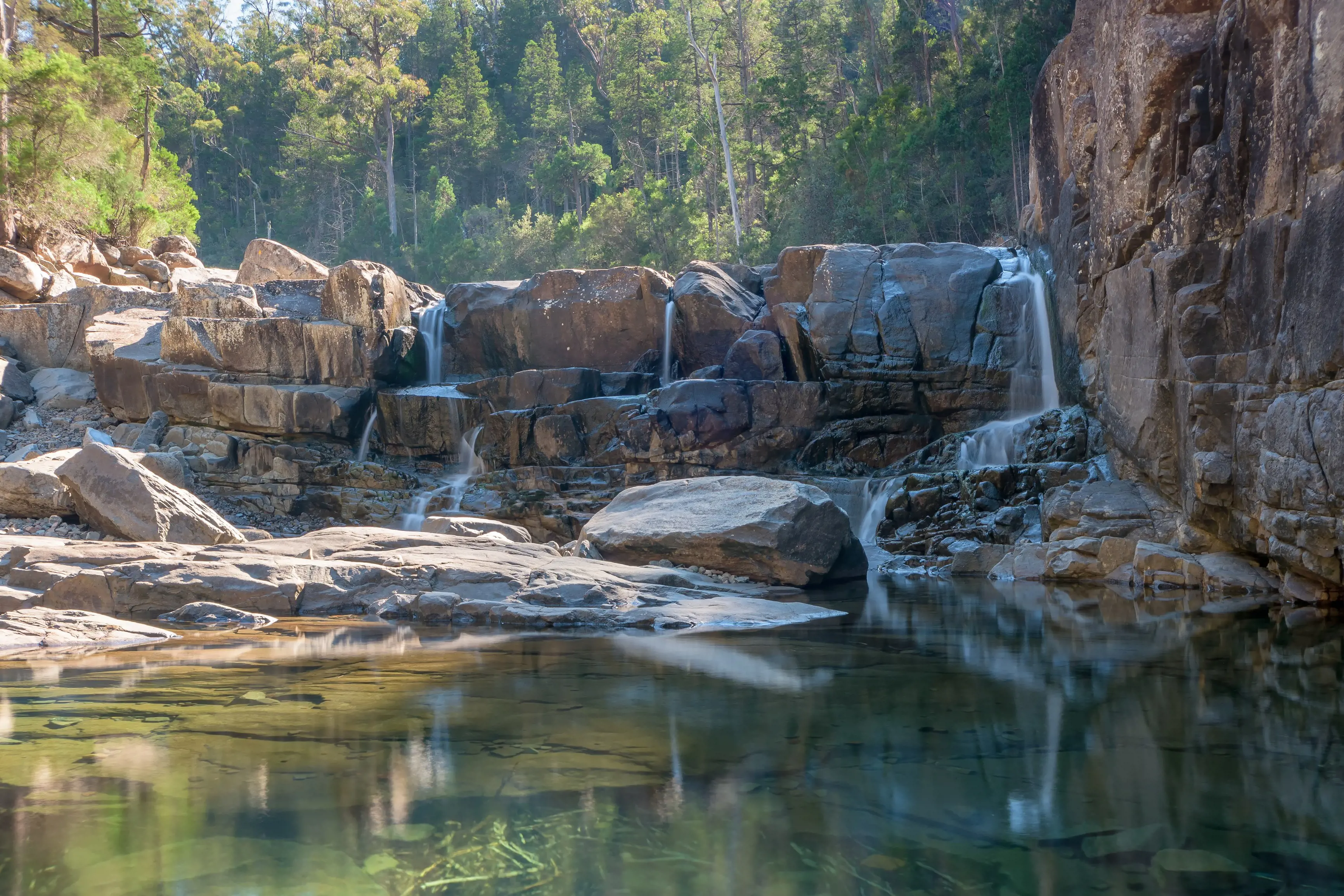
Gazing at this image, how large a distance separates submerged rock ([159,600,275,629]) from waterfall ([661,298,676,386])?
41.3 ft

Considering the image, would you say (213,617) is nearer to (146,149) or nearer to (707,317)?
(707,317)

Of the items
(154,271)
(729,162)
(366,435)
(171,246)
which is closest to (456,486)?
(366,435)

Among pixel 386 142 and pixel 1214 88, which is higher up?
pixel 386 142

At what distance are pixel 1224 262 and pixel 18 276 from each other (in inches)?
939

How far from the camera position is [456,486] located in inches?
650

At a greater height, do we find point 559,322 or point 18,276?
point 18,276

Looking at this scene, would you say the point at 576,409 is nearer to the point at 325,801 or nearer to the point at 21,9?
the point at 325,801

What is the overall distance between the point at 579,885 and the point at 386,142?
48.9m

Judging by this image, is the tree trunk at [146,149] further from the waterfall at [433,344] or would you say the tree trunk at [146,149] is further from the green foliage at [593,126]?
the waterfall at [433,344]

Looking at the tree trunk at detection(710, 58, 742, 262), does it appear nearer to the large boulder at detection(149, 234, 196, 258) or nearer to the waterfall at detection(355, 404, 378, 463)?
the waterfall at detection(355, 404, 378, 463)

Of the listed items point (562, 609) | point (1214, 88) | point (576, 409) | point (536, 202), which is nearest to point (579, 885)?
point (562, 609)

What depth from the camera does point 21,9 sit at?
27.4m

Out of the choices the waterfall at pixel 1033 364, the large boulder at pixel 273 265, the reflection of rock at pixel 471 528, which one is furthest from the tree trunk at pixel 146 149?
the waterfall at pixel 1033 364

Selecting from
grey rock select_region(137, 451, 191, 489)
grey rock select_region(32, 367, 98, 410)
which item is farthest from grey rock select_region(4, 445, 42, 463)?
grey rock select_region(32, 367, 98, 410)
